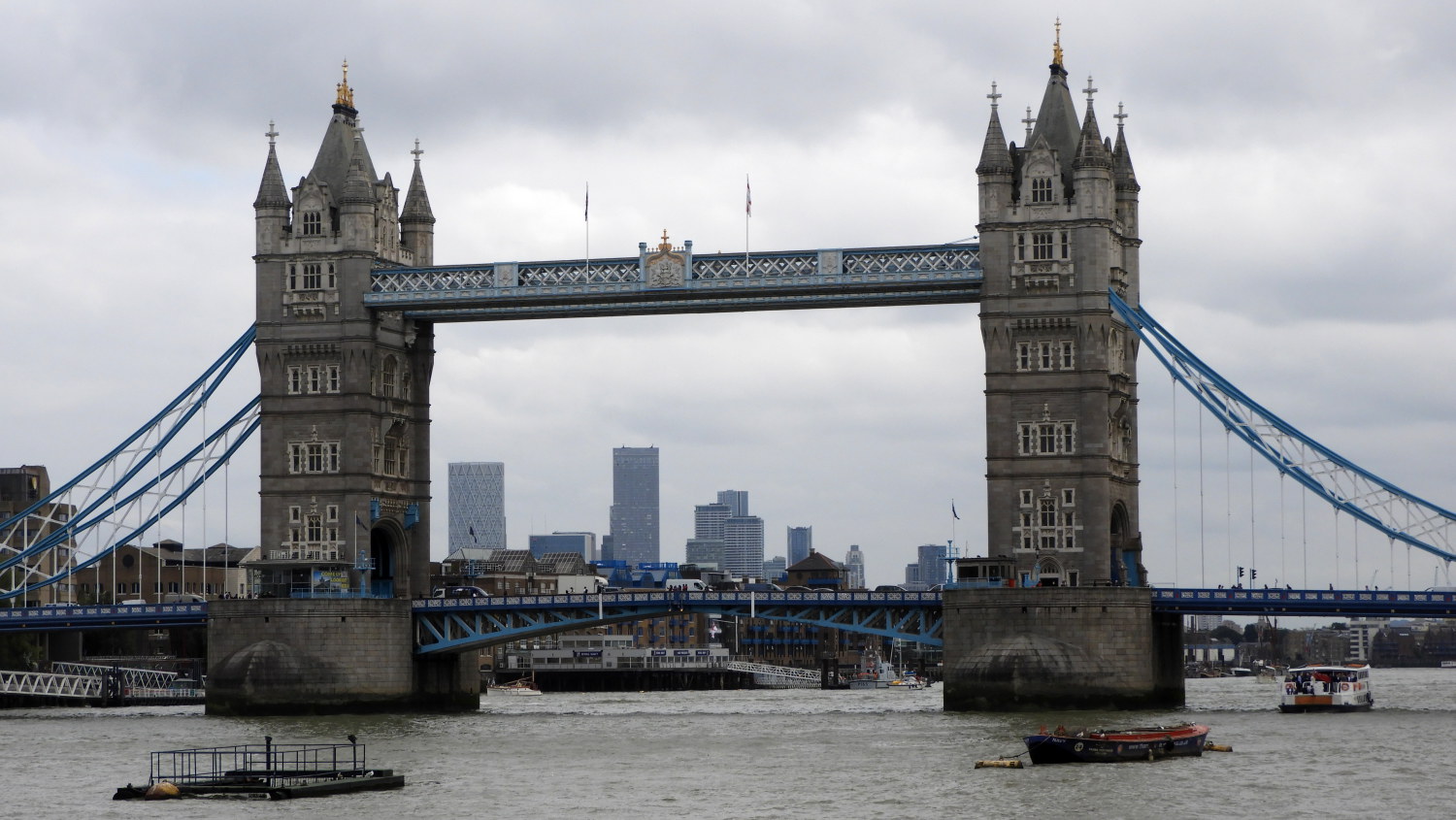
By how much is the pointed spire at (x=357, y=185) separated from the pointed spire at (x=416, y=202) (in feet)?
17.0

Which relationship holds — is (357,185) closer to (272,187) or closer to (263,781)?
(272,187)

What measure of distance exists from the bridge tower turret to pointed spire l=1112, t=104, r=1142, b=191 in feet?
17.8

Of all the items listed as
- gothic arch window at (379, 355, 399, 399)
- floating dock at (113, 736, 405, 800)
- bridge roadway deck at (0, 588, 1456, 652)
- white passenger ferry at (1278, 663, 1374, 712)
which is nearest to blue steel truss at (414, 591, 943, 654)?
bridge roadway deck at (0, 588, 1456, 652)

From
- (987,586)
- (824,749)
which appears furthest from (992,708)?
(824,749)

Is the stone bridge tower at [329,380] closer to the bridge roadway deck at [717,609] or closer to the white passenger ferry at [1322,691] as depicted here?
the bridge roadway deck at [717,609]

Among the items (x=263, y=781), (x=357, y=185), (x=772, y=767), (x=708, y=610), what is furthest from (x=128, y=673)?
(x=263, y=781)

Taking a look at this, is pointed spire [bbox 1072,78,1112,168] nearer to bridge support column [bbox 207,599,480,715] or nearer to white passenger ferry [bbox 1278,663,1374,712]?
white passenger ferry [bbox 1278,663,1374,712]

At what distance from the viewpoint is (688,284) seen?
398ft

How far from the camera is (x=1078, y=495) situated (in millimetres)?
116438

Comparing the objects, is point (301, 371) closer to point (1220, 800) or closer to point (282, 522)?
point (282, 522)

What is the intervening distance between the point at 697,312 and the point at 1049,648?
26.2 metres

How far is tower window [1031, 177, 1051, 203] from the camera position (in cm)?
11756

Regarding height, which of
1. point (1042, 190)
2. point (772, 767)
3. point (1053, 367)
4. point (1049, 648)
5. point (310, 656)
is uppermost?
point (1042, 190)

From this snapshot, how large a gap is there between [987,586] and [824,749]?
20.8 metres
